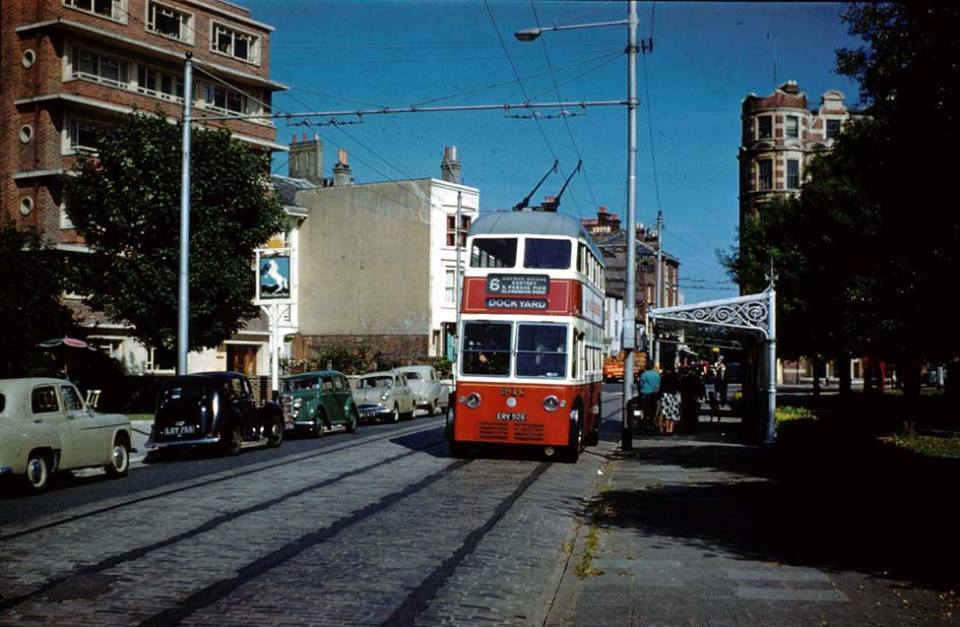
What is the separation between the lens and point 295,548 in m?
10.4

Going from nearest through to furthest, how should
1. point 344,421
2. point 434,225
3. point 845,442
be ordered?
1. point 845,442
2. point 344,421
3. point 434,225

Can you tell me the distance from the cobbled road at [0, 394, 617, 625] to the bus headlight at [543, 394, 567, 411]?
1504mm

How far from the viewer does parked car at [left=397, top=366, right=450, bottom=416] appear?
3959 cm

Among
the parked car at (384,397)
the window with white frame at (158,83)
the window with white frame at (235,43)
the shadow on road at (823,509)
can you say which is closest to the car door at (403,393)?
the parked car at (384,397)

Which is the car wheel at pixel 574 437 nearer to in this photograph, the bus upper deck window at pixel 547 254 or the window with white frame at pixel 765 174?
the bus upper deck window at pixel 547 254

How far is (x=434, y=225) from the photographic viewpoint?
62.9 meters

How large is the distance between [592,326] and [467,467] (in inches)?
196

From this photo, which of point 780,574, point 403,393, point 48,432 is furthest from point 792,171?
point 780,574

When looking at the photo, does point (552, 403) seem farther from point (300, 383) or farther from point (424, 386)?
point (424, 386)

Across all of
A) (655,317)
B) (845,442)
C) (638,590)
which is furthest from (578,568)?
(655,317)

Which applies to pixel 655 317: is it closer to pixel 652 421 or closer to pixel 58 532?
pixel 652 421

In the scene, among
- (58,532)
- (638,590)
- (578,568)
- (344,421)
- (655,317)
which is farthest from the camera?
(344,421)

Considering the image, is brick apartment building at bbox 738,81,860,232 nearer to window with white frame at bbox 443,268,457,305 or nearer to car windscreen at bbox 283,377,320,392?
window with white frame at bbox 443,268,457,305

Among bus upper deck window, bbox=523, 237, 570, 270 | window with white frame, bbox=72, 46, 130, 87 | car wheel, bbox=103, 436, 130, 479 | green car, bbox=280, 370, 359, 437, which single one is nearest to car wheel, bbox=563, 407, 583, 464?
bus upper deck window, bbox=523, 237, 570, 270
